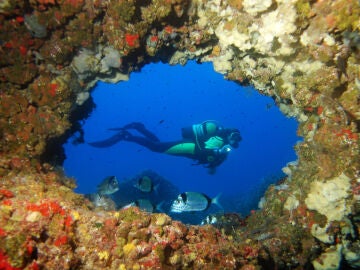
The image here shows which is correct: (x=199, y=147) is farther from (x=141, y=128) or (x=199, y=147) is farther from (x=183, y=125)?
(x=183, y=125)

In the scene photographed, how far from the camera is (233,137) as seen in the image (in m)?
9.00

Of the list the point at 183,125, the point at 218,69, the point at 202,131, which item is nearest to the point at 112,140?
the point at 202,131

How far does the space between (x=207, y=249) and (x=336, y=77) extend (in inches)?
152

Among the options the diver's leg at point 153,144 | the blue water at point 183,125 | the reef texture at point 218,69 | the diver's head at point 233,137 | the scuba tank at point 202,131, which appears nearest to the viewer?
the reef texture at point 218,69

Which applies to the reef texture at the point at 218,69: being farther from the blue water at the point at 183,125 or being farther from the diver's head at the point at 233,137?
the blue water at the point at 183,125

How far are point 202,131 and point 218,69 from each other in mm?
2780

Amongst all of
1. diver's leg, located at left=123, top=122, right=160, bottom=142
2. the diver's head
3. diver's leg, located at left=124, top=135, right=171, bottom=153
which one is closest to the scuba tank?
the diver's head

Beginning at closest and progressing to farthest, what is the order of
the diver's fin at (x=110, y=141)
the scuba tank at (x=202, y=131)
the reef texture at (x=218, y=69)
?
1. the reef texture at (x=218, y=69)
2. the scuba tank at (x=202, y=131)
3. the diver's fin at (x=110, y=141)

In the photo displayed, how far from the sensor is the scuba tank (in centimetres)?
933

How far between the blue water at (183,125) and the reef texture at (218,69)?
2894 inches

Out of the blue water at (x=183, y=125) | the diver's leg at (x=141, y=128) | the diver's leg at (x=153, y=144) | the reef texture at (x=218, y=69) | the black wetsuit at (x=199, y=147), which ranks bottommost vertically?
the reef texture at (x=218, y=69)

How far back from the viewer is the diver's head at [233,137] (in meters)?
8.96

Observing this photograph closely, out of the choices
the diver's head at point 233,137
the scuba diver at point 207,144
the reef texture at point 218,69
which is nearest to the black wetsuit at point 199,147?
the scuba diver at point 207,144

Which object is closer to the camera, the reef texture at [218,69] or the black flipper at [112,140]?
the reef texture at [218,69]
